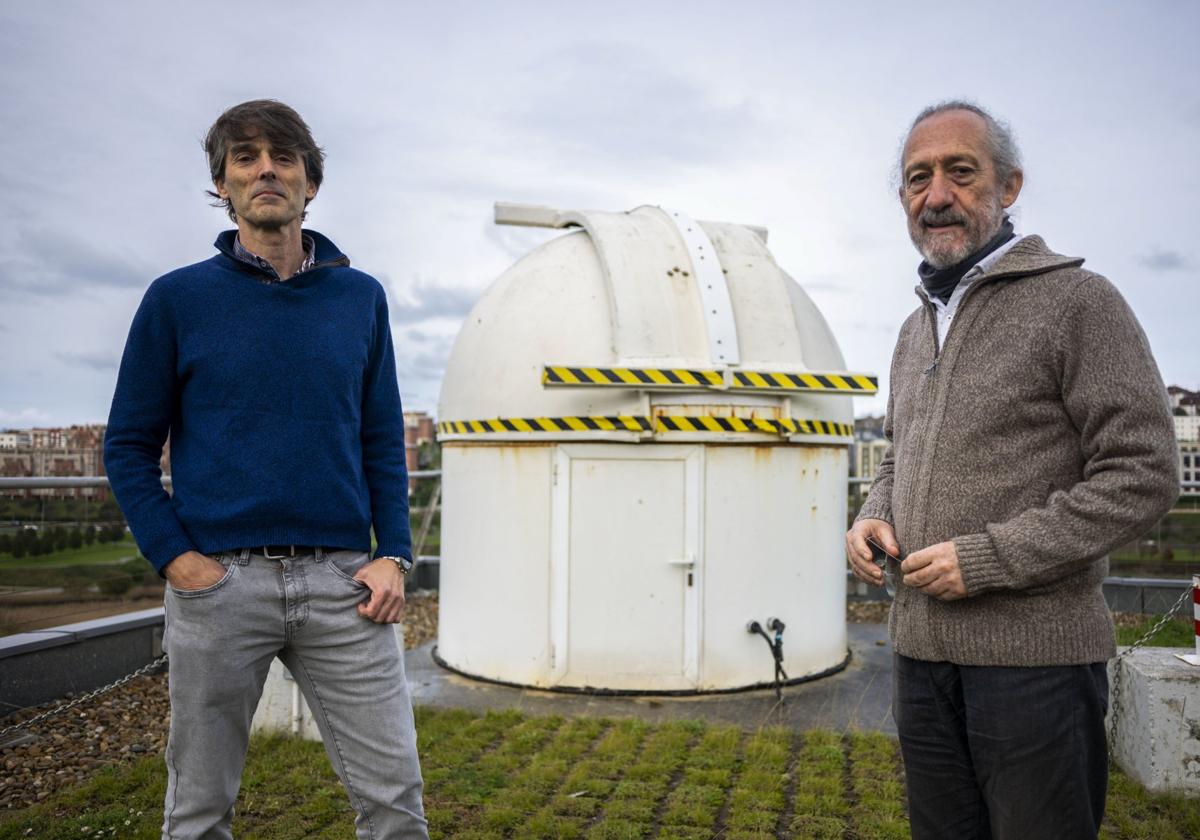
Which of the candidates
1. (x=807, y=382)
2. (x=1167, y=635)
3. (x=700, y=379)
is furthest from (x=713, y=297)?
(x=1167, y=635)

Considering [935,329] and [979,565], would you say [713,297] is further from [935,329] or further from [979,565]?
[979,565]

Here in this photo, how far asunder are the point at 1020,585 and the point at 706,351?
4.75 m

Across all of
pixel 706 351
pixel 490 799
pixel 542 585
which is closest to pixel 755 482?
pixel 706 351

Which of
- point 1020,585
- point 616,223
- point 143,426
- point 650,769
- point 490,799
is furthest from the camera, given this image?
point 616,223

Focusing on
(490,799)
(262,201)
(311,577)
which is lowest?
(490,799)

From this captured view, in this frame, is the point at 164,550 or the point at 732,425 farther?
the point at 732,425

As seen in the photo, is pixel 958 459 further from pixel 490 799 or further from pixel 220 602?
pixel 490 799

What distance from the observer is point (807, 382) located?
6.88m

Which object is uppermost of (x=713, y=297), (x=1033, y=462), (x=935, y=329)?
(x=713, y=297)

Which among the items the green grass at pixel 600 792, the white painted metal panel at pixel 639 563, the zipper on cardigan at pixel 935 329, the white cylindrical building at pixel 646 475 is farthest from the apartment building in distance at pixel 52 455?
the zipper on cardigan at pixel 935 329

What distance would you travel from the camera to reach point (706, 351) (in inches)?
267

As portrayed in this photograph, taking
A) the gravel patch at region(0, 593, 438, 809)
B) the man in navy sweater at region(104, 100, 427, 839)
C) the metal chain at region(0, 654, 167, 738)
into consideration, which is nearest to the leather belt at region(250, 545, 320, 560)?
the man in navy sweater at region(104, 100, 427, 839)

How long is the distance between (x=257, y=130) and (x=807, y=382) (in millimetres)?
4922

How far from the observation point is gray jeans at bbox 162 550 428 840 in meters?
2.43
